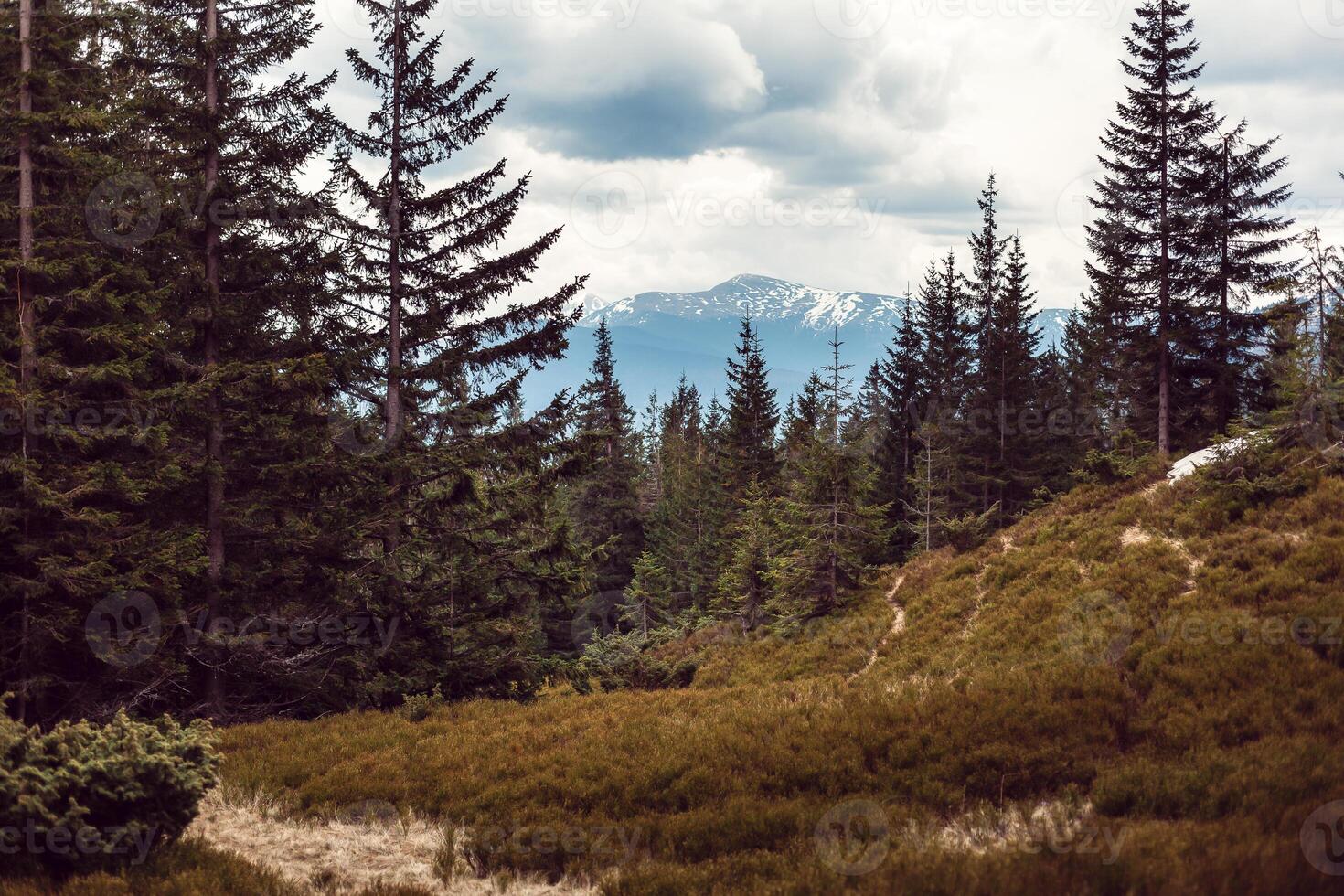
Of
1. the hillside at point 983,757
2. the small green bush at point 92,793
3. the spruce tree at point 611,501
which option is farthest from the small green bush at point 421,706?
the spruce tree at point 611,501

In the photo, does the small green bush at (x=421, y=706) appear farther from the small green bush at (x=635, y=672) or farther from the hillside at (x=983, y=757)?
the small green bush at (x=635, y=672)

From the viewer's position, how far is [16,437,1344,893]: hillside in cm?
554

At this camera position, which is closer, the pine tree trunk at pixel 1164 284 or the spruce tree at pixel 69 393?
the spruce tree at pixel 69 393

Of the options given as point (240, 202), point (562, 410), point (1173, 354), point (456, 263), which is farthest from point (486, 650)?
point (1173, 354)

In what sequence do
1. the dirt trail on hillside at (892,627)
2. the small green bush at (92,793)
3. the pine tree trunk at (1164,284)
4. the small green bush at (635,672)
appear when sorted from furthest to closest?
1. the pine tree trunk at (1164,284)
2. the small green bush at (635,672)
3. the dirt trail on hillside at (892,627)
4. the small green bush at (92,793)

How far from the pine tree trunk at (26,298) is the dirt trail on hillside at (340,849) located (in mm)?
5105

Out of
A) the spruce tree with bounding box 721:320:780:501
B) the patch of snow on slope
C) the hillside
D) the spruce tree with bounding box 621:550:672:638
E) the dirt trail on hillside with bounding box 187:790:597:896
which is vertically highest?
the spruce tree with bounding box 721:320:780:501

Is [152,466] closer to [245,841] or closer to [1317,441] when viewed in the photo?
[245,841]

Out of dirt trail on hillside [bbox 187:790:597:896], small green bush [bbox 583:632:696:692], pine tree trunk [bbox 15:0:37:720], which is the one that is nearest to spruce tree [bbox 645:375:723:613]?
small green bush [bbox 583:632:696:692]

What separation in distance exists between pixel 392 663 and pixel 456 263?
974 centimetres

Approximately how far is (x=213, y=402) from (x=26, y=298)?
3149mm

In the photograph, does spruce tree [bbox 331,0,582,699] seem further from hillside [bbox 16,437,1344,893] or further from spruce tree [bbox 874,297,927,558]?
spruce tree [bbox 874,297,927,558]

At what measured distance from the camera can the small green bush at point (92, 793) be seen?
5.67 m

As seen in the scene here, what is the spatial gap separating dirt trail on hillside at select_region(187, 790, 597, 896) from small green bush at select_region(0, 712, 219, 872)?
35.8 inches
